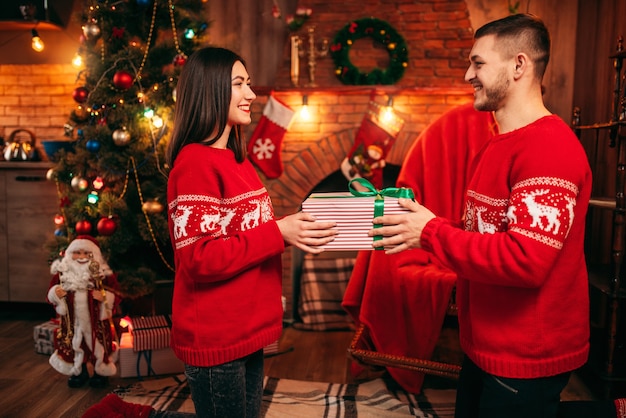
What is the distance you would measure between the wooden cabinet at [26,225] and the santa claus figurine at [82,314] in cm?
125

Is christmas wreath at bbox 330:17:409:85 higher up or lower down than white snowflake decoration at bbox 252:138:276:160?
higher up

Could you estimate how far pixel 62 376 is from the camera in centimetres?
304

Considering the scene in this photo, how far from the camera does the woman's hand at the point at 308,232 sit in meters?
1.50

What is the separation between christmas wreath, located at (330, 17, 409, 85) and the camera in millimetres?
3760

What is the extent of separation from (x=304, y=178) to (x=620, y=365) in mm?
2331

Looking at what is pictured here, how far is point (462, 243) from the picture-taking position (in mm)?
1294

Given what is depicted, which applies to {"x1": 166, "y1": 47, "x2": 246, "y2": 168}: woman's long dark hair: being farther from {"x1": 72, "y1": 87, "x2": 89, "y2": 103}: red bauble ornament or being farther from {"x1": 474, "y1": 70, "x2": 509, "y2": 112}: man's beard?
{"x1": 72, "y1": 87, "x2": 89, "y2": 103}: red bauble ornament

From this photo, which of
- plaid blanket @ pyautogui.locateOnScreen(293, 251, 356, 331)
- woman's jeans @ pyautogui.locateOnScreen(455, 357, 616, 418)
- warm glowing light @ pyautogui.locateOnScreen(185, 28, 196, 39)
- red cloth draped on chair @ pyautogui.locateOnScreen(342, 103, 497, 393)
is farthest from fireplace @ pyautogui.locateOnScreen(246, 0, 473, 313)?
woman's jeans @ pyautogui.locateOnScreen(455, 357, 616, 418)

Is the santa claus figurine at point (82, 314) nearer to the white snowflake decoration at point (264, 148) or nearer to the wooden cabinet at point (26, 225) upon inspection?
the wooden cabinet at point (26, 225)

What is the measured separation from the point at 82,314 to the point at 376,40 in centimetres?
264

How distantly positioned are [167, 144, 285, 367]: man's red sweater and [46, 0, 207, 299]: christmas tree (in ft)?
6.05

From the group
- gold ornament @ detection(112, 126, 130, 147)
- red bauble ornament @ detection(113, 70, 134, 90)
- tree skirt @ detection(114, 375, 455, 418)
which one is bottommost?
tree skirt @ detection(114, 375, 455, 418)

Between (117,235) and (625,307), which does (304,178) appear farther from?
Result: (625,307)

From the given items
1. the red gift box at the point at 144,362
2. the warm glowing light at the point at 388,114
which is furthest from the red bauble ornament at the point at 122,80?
the warm glowing light at the point at 388,114
